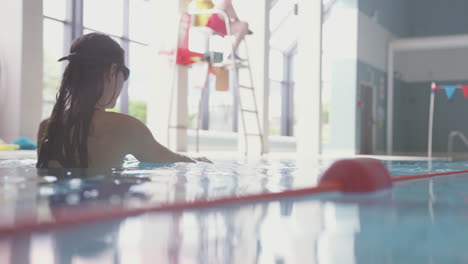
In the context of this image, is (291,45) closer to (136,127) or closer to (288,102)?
(288,102)

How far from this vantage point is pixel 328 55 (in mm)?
10156

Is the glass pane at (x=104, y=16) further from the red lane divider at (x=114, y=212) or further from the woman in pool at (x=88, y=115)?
the red lane divider at (x=114, y=212)

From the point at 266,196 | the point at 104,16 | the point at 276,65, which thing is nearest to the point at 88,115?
the point at 266,196

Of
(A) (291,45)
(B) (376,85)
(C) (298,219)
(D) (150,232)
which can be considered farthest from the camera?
(A) (291,45)

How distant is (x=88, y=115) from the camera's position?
5.98ft

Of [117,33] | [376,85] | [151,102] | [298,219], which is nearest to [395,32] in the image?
[376,85]

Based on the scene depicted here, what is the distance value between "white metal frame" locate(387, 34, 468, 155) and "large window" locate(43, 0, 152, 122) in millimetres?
5232

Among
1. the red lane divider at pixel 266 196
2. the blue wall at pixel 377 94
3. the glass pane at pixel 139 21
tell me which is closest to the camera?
the red lane divider at pixel 266 196

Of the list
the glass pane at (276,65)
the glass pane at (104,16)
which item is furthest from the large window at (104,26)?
the glass pane at (276,65)

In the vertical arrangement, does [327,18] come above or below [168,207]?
above

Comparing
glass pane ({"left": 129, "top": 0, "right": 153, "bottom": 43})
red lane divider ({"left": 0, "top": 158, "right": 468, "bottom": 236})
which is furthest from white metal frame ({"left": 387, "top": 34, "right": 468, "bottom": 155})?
red lane divider ({"left": 0, "top": 158, "right": 468, "bottom": 236})

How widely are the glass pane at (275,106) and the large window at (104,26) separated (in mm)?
3426

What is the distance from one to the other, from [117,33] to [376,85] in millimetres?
5770

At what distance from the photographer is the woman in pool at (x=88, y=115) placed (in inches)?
71.9
